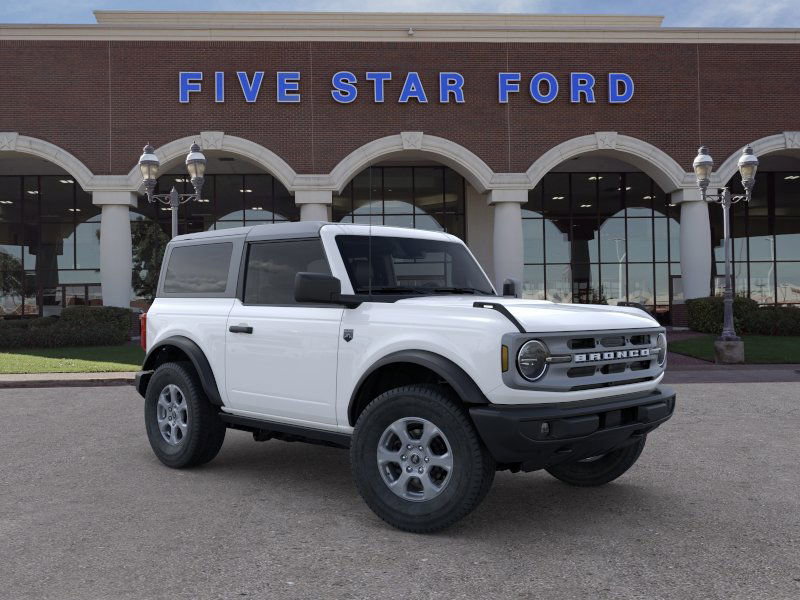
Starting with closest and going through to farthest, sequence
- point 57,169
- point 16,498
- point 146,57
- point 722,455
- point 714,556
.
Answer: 1. point 714,556
2. point 16,498
3. point 722,455
4. point 146,57
5. point 57,169

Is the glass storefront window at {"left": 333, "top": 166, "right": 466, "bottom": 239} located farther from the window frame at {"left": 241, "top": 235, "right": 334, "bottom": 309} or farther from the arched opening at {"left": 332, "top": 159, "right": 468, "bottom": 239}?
the window frame at {"left": 241, "top": 235, "right": 334, "bottom": 309}

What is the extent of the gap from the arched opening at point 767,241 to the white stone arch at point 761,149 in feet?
23.8

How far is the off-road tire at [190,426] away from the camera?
609cm

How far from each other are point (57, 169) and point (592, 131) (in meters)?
21.8

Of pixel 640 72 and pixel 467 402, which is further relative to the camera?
pixel 640 72

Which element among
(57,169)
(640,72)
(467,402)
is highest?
(640,72)

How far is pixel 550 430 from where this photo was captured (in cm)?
427

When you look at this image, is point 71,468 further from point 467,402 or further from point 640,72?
point 640,72

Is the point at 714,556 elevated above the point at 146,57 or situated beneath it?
situated beneath

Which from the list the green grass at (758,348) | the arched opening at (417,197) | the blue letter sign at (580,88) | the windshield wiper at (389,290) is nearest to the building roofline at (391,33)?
the blue letter sign at (580,88)

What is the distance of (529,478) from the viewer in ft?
19.9

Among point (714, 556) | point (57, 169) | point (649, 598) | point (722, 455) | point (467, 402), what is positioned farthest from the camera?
point (57, 169)

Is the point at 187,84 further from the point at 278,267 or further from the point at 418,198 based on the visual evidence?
the point at 278,267

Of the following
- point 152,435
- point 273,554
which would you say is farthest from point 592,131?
point 273,554
